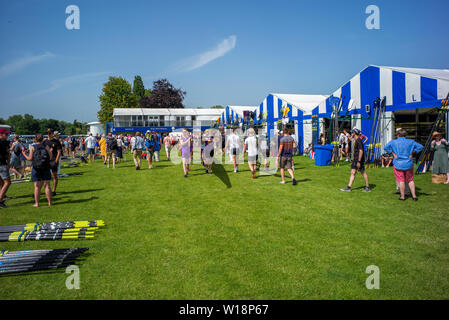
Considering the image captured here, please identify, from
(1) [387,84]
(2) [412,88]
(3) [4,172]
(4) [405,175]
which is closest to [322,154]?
(1) [387,84]

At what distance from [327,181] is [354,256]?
6365 mm

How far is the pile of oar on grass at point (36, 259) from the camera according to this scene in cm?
383

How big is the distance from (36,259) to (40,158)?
12.2ft

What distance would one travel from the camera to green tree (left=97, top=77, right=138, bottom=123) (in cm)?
6034

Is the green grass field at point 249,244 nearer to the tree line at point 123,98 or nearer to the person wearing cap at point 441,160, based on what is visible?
the person wearing cap at point 441,160

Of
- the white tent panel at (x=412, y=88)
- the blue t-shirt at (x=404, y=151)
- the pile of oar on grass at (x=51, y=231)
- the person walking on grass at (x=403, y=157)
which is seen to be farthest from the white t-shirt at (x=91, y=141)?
the white tent panel at (x=412, y=88)

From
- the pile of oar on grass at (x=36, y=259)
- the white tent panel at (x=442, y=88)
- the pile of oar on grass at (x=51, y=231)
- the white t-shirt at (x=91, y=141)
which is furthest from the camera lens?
the white t-shirt at (x=91, y=141)

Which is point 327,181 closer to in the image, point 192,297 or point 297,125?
point 192,297

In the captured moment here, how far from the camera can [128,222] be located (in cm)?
589

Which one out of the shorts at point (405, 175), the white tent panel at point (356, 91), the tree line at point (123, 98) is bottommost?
the shorts at point (405, 175)

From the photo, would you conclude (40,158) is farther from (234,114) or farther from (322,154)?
(234,114)

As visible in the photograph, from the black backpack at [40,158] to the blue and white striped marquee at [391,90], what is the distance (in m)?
12.7

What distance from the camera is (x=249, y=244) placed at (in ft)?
15.1
